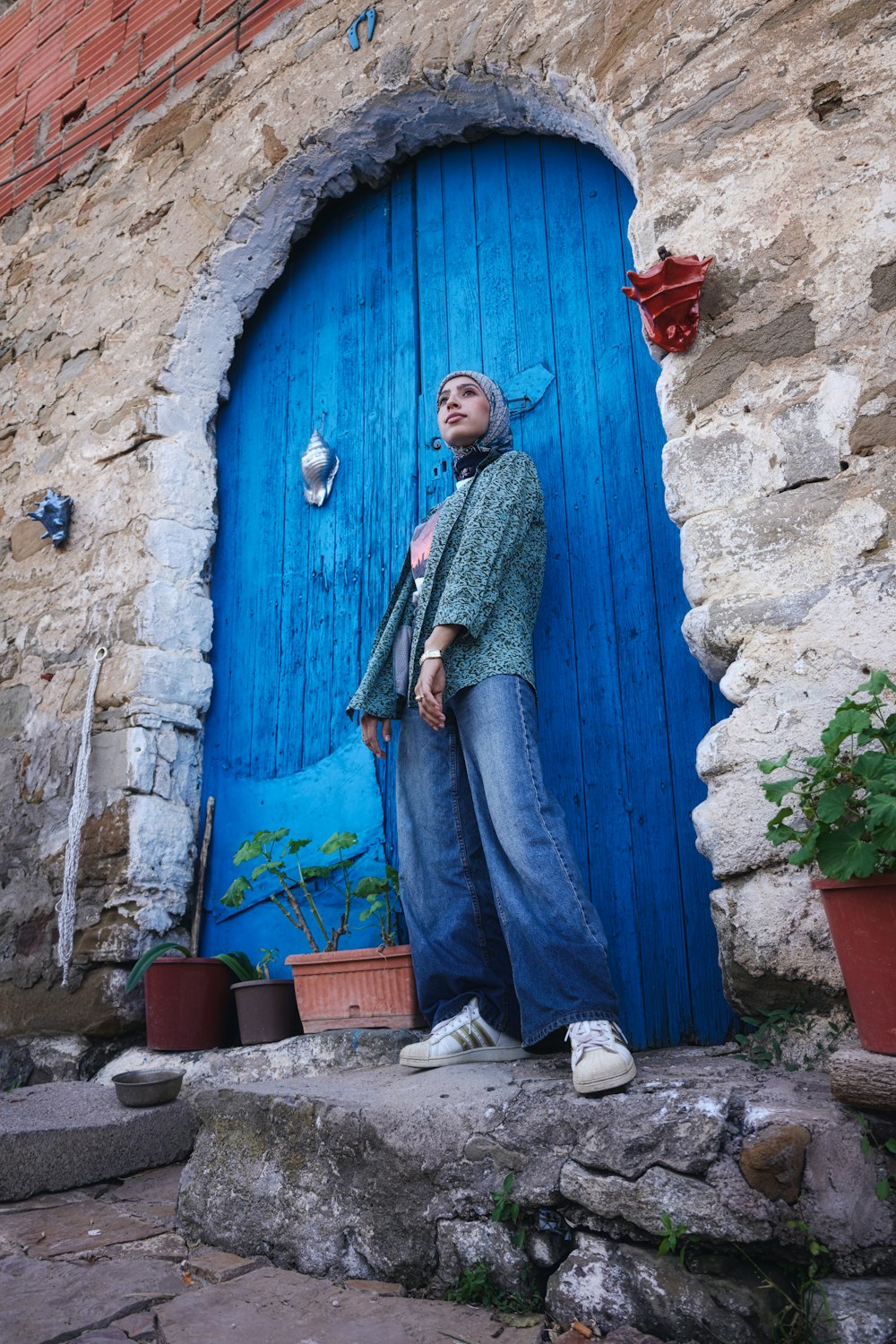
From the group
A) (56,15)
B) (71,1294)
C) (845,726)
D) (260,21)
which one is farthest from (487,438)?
(56,15)

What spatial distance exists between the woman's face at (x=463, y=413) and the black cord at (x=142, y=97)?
219 centimetres

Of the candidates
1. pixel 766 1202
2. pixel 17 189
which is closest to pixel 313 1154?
pixel 766 1202

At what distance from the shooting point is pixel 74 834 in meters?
3.28

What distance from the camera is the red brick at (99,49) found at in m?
4.31

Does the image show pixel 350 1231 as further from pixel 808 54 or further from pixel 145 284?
pixel 145 284

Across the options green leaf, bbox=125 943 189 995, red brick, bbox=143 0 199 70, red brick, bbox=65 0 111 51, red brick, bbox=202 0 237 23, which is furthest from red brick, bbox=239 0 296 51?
green leaf, bbox=125 943 189 995

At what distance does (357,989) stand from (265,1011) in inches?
15.0

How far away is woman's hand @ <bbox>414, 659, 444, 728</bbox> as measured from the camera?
7.10ft

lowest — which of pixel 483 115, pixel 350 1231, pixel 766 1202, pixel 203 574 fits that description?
pixel 350 1231

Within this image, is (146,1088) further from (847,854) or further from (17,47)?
(17,47)

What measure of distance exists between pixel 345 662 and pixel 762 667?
5.09 ft

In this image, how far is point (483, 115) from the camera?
3225 mm

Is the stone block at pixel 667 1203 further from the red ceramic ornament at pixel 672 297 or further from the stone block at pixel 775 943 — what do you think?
the red ceramic ornament at pixel 672 297

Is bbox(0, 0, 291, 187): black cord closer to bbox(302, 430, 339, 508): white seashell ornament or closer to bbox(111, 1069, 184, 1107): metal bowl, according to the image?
bbox(302, 430, 339, 508): white seashell ornament
